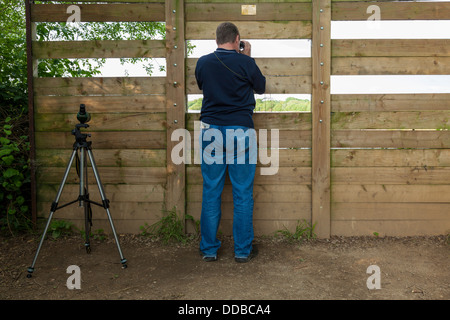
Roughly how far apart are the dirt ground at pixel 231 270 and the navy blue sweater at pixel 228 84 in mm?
1396

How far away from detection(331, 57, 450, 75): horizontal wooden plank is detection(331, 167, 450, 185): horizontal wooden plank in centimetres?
107

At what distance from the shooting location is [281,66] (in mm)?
4055

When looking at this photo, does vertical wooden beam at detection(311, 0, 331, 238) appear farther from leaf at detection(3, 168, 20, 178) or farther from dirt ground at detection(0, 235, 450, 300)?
leaf at detection(3, 168, 20, 178)

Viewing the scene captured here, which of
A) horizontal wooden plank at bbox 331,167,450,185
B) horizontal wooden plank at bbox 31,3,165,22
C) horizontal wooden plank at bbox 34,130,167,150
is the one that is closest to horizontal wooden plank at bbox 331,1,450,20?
horizontal wooden plank at bbox 331,167,450,185

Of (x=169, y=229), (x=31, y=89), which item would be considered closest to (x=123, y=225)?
(x=169, y=229)

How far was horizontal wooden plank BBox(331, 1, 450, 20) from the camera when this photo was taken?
4.02 m

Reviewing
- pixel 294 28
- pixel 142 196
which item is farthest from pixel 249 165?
pixel 294 28

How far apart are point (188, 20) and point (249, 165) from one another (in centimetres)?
180

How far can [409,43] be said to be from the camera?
4.05m

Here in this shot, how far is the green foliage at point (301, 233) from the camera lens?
13.4ft

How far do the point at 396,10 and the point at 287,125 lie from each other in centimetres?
173

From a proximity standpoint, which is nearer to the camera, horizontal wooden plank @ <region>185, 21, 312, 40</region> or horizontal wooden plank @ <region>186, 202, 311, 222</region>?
horizontal wooden plank @ <region>185, 21, 312, 40</region>

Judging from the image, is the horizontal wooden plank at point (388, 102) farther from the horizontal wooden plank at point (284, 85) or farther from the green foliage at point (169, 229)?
the green foliage at point (169, 229)

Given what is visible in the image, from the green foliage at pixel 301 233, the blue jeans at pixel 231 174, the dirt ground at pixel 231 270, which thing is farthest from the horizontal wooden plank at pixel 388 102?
the dirt ground at pixel 231 270
